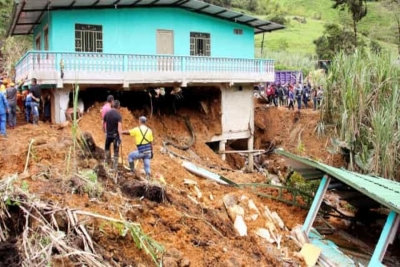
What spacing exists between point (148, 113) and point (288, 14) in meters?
49.4

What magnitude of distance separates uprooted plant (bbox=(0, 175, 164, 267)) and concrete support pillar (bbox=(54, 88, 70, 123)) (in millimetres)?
7981

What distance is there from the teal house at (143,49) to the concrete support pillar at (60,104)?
3cm

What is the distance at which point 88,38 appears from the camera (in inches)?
712

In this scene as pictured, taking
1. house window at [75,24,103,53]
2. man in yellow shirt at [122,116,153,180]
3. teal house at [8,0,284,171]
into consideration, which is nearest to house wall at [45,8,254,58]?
teal house at [8,0,284,171]

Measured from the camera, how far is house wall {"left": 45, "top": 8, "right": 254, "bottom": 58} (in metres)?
17.5

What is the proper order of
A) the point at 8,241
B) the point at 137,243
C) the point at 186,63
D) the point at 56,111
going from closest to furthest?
1. the point at 8,241
2. the point at 137,243
3. the point at 56,111
4. the point at 186,63

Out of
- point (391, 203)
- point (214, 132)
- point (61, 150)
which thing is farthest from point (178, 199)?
point (214, 132)

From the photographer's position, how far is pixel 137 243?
289 inches

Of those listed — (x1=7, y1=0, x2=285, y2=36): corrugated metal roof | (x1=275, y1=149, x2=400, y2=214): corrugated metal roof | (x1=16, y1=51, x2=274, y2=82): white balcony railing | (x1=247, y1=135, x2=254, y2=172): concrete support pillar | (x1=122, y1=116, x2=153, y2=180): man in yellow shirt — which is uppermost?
(x1=7, y1=0, x2=285, y2=36): corrugated metal roof

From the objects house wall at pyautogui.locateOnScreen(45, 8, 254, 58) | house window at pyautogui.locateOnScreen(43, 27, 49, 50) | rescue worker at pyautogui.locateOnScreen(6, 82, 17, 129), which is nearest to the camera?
rescue worker at pyautogui.locateOnScreen(6, 82, 17, 129)

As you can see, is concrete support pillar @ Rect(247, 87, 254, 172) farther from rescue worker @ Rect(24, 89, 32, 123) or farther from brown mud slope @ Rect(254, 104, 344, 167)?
rescue worker @ Rect(24, 89, 32, 123)

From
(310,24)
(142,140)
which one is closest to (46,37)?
(142,140)

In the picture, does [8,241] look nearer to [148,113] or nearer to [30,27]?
[148,113]

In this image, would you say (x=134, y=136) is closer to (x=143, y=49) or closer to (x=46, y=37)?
(x=143, y=49)
